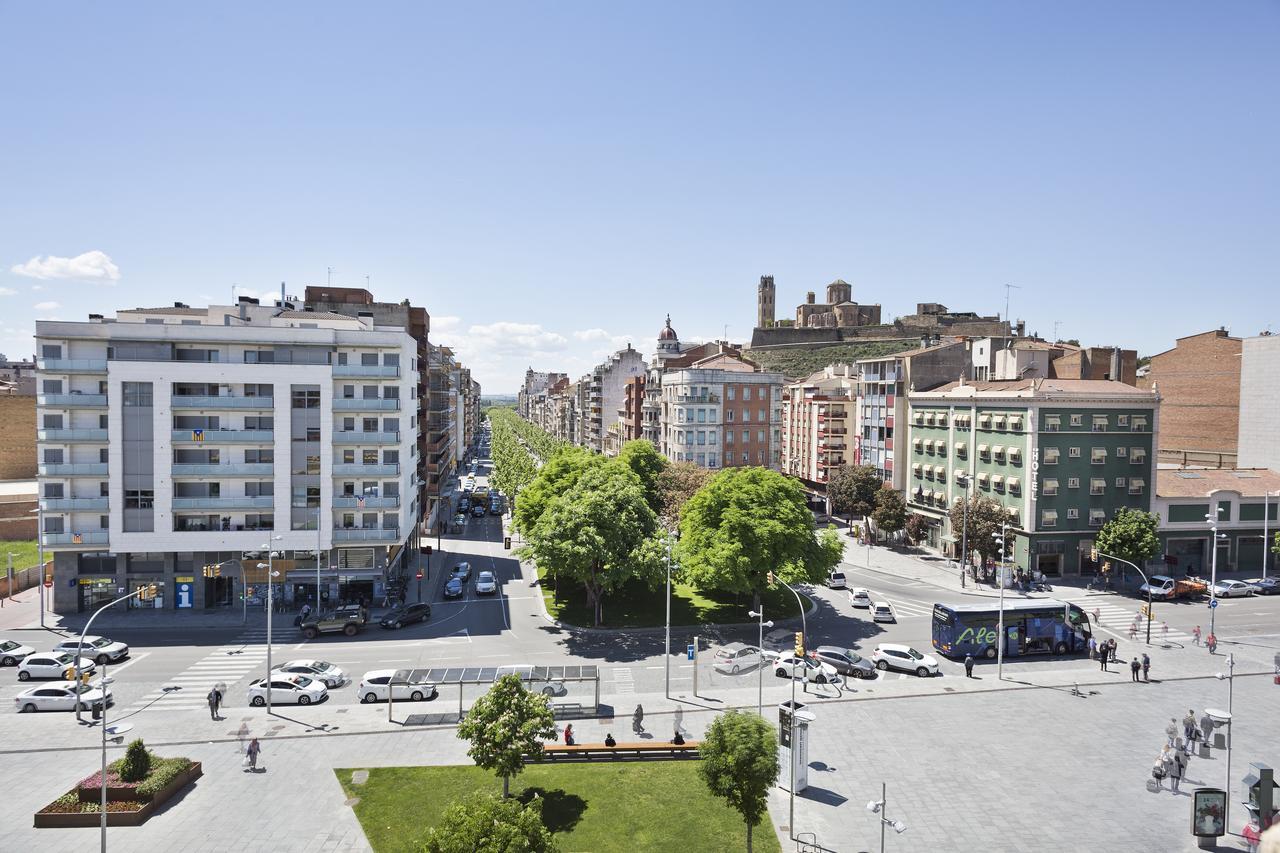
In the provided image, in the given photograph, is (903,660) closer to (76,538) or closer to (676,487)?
(676,487)

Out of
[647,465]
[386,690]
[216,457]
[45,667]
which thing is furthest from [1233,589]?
[45,667]

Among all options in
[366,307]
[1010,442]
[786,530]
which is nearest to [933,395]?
[1010,442]

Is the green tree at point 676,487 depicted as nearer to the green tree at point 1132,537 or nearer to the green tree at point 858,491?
the green tree at point 858,491

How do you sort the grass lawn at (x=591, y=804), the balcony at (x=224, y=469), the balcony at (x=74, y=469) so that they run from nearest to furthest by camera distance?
1. the grass lawn at (x=591, y=804)
2. the balcony at (x=74, y=469)
3. the balcony at (x=224, y=469)

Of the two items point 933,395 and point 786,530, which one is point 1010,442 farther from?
point 786,530

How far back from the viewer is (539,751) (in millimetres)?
28500

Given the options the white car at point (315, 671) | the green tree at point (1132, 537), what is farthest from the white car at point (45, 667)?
the green tree at point (1132, 537)

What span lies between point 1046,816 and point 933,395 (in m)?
59.7

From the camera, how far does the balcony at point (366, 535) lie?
56.8 meters

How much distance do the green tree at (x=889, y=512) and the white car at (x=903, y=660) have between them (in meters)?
35.2

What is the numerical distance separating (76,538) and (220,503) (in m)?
9.58

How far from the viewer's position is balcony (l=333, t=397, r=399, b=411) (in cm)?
5741

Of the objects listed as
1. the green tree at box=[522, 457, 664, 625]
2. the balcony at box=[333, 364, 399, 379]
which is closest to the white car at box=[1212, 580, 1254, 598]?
the green tree at box=[522, 457, 664, 625]

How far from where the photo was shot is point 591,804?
29297mm
